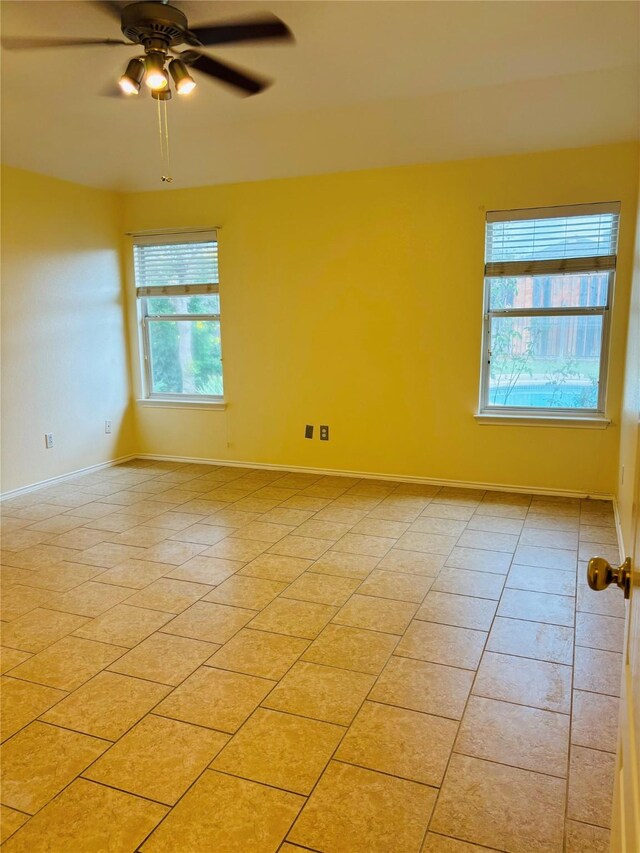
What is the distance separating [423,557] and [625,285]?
7.56ft

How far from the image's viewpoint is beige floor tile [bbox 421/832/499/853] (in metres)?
1.47

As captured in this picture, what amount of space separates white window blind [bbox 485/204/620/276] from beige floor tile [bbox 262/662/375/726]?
10.3 feet

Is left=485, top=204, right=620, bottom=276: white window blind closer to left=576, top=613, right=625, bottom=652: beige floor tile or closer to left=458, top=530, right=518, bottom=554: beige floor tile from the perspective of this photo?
left=458, top=530, right=518, bottom=554: beige floor tile

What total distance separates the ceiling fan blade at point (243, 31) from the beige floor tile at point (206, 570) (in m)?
2.41

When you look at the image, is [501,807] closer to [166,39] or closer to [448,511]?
[448,511]

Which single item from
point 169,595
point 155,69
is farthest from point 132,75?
point 169,595

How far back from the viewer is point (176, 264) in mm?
5328

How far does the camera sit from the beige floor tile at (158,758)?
1.69m

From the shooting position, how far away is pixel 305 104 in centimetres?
380

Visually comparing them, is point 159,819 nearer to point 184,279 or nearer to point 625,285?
point 625,285

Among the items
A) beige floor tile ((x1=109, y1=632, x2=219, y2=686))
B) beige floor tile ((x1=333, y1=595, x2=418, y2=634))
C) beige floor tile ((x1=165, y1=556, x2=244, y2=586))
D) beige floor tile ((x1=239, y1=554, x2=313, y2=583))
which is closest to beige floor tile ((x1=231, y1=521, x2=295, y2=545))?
beige floor tile ((x1=239, y1=554, x2=313, y2=583))

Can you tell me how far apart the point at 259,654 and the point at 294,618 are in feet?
1.02

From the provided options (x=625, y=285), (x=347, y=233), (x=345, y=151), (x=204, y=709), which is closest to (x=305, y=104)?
(x=345, y=151)

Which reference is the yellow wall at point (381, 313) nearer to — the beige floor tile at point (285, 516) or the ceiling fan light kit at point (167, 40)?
the beige floor tile at point (285, 516)
